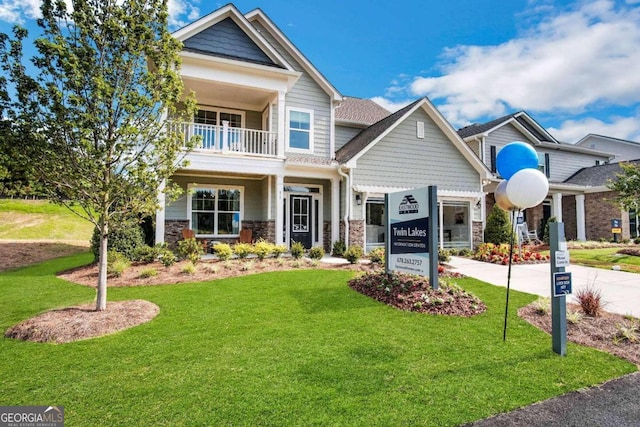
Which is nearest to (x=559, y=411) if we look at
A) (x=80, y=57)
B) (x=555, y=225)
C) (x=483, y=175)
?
(x=555, y=225)

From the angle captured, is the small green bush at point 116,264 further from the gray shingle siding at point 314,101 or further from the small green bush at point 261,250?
the gray shingle siding at point 314,101

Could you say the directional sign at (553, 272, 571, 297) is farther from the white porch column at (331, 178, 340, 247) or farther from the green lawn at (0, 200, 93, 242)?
the green lawn at (0, 200, 93, 242)

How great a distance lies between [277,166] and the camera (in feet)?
39.2

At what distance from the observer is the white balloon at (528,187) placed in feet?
14.4

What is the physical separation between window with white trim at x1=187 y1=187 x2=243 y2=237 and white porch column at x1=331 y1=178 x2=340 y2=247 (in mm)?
3812

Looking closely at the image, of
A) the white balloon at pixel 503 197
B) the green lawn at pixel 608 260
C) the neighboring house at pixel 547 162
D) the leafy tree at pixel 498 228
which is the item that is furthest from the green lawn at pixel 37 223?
the green lawn at pixel 608 260

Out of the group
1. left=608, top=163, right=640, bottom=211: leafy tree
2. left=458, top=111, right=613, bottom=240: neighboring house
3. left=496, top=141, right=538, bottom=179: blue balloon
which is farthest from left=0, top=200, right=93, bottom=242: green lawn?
left=608, top=163, right=640, bottom=211: leafy tree

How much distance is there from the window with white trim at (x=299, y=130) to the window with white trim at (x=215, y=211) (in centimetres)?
295

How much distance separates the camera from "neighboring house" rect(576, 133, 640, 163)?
82.9ft

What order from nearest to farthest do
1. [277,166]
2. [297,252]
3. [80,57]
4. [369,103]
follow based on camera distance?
[80,57]
[297,252]
[277,166]
[369,103]

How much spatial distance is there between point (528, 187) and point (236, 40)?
11.5m

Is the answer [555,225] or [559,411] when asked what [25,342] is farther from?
[555,225]

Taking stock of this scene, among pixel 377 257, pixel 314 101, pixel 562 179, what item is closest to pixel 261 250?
pixel 377 257

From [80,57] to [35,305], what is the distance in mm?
4295
